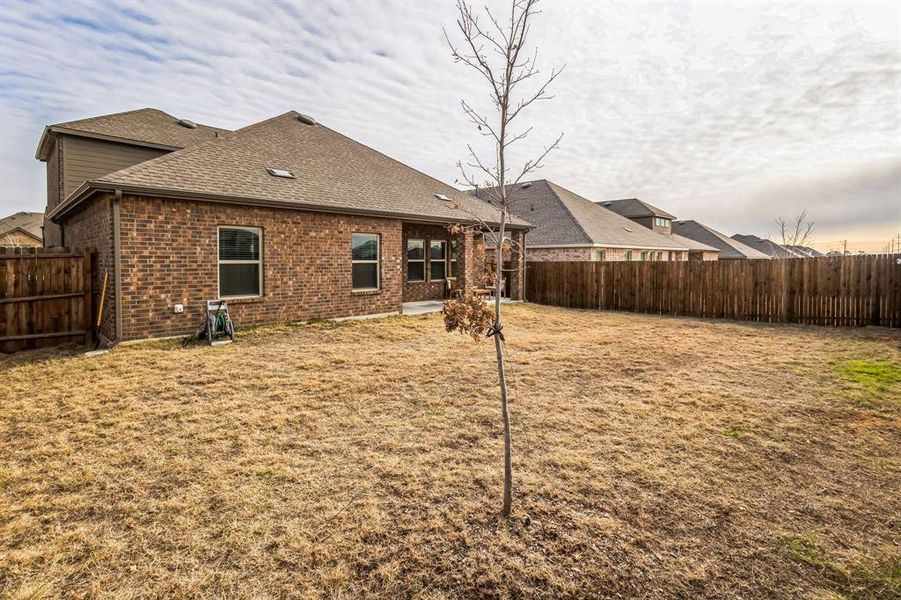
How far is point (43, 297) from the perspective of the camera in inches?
329

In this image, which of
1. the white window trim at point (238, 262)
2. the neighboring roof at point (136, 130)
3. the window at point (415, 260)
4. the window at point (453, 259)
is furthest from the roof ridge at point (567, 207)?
the neighboring roof at point (136, 130)

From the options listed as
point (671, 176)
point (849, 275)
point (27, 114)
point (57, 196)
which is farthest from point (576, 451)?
point (671, 176)

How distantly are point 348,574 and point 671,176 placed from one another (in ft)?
102

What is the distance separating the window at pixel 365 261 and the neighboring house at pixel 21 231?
36270mm

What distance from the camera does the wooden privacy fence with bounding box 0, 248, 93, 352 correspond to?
803cm

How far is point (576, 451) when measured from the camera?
3959 mm

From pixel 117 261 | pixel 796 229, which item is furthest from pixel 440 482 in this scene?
pixel 796 229

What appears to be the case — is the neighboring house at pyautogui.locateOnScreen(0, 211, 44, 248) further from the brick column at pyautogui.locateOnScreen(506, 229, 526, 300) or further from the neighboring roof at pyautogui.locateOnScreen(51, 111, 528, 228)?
the brick column at pyautogui.locateOnScreen(506, 229, 526, 300)

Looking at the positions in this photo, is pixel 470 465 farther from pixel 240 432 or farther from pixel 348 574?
pixel 240 432

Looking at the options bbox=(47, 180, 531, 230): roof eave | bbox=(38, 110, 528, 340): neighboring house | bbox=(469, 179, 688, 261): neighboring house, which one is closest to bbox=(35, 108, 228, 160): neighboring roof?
bbox=(38, 110, 528, 340): neighboring house

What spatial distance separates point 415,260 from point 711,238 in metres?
33.0

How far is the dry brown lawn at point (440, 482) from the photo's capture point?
2.38 metres

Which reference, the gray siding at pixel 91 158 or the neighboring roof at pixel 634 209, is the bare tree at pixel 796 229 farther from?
the gray siding at pixel 91 158

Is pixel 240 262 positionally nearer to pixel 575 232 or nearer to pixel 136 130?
pixel 136 130
